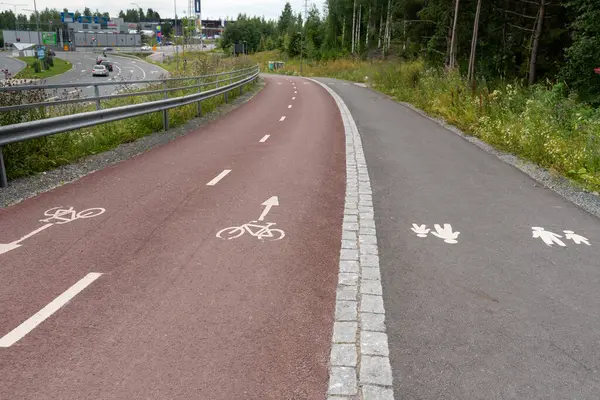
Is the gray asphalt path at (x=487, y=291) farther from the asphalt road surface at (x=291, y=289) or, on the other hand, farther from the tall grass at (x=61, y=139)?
the tall grass at (x=61, y=139)

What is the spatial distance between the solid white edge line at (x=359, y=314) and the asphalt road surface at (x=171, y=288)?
104 mm

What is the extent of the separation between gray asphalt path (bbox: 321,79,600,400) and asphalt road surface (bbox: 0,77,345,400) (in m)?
0.66

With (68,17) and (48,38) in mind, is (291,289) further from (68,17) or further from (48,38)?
(68,17)

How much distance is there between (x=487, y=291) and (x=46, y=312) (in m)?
3.73

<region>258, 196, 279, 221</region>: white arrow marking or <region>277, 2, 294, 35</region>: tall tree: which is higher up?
<region>277, 2, 294, 35</region>: tall tree

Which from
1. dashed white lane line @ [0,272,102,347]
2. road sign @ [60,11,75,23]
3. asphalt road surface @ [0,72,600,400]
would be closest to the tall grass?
asphalt road surface @ [0,72,600,400]

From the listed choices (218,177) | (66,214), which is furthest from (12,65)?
(66,214)

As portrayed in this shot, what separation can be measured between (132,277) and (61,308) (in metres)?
0.72

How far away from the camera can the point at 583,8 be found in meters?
20.2

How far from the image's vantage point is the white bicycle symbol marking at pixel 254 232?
5785 millimetres

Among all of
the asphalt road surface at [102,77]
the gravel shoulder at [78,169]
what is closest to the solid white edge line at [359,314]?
the gravel shoulder at [78,169]

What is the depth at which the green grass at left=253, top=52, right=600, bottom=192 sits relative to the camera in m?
9.25

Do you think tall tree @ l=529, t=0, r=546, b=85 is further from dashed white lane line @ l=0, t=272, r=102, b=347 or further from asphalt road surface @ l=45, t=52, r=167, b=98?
dashed white lane line @ l=0, t=272, r=102, b=347

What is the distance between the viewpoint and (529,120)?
12305 millimetres
